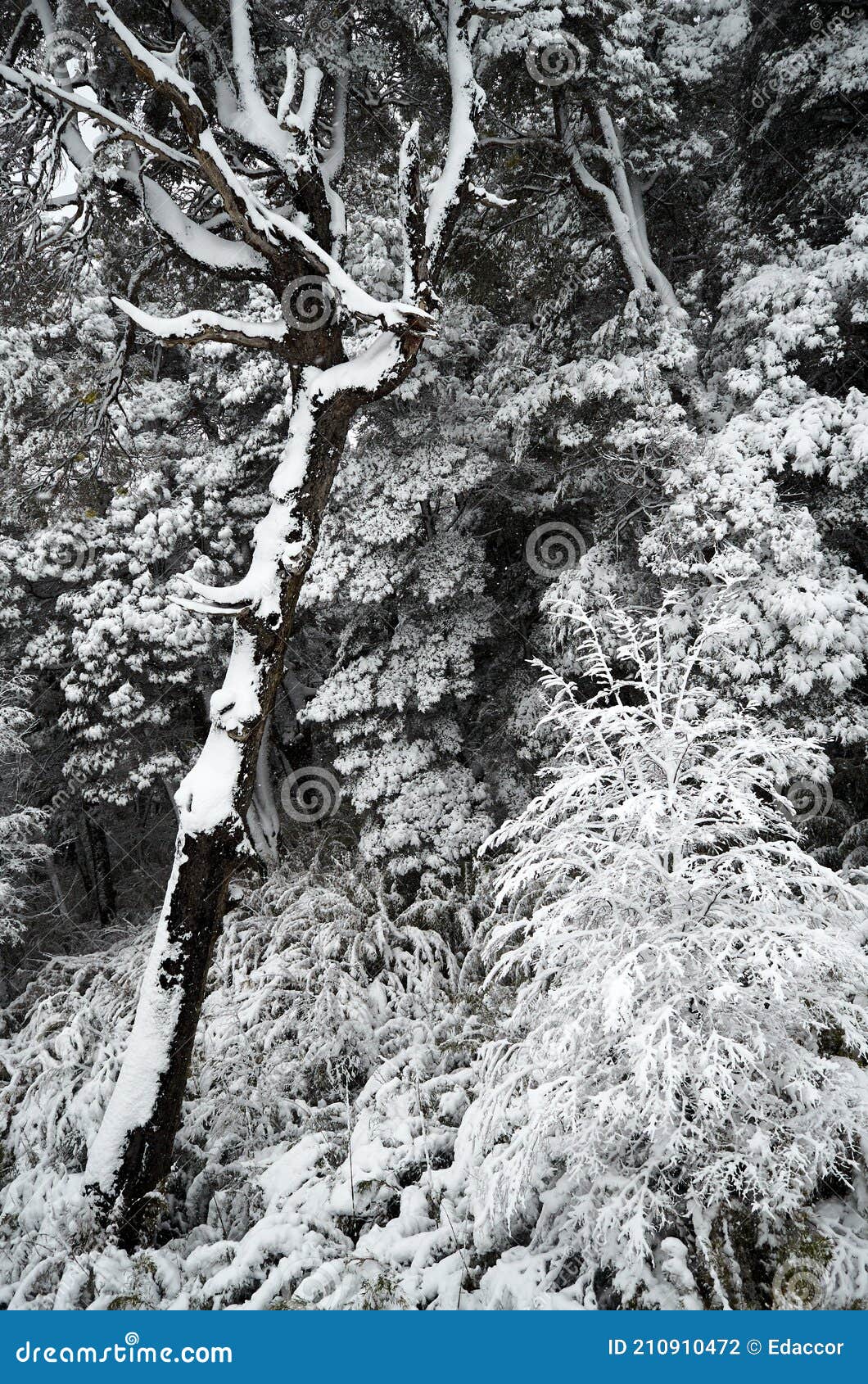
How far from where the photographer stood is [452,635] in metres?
8.37

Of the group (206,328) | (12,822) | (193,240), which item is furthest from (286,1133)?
(12,822)

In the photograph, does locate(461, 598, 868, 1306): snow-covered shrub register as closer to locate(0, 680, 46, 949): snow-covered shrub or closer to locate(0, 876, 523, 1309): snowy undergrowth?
locate(0, 876, 523, 1309): snowy undergrowth

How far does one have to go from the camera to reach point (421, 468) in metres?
7.92

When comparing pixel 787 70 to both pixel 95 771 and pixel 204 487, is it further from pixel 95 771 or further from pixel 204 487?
pixel 95 771

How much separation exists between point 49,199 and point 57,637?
6560 millimetres

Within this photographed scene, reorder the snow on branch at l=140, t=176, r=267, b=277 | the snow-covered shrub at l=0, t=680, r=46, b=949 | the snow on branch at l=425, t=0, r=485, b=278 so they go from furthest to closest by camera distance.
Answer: the snow-covered shrub at l=0, t=680, r=46, b=949 < the snow on branch at l=425, t=0, r=485, b=278 < the snow on branch at l=140, t=176, r=267, b=277

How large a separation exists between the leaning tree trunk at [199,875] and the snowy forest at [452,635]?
0.08 ft

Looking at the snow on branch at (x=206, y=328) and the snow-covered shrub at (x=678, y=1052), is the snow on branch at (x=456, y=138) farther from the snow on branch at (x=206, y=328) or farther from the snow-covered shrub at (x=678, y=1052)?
the snow-covered shrub at (x=678, y=1052)

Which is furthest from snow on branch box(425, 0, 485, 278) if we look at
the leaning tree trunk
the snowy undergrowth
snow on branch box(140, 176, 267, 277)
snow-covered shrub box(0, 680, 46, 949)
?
snow-covered shrub box(0, 680, 46, 949)

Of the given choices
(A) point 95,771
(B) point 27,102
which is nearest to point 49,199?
(B) point 27,102

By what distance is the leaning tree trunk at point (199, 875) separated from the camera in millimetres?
3781

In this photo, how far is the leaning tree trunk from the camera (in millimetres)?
3781

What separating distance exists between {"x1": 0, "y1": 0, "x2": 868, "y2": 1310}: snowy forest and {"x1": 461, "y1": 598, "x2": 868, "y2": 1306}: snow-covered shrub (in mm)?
24

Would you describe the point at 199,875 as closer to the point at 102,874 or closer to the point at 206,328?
the point at 206,328
